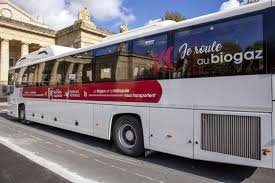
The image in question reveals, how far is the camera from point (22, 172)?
5863 millimetres

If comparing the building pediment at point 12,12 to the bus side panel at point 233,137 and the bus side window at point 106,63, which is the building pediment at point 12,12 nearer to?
the bus side window at point 106,63

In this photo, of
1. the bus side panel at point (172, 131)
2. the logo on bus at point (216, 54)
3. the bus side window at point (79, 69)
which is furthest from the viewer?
the bus side window at point (79, 69)

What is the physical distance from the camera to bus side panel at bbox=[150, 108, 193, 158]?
5844mm

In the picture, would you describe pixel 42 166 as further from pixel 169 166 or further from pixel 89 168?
pixel 169 166

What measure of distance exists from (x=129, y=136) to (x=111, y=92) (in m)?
1.28

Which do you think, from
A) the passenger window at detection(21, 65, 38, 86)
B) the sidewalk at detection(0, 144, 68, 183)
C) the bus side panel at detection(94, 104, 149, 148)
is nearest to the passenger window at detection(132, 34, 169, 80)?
the bus side panel at detection(94, 104, 149, 148)

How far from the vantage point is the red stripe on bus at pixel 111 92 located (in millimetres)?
6617

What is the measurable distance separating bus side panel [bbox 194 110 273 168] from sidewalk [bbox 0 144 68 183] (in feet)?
9.12

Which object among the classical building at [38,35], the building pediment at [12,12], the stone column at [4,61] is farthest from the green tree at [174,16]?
the building pediment at [12,12]

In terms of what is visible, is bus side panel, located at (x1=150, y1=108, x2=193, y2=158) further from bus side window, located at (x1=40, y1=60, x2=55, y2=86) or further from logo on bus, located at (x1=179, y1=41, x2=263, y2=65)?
bus side window, located at (x1=40, y1=60, x2=55, y2=86)

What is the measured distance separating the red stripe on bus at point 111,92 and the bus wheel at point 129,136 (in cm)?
55

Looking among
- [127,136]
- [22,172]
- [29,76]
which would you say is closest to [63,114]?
[127,136]

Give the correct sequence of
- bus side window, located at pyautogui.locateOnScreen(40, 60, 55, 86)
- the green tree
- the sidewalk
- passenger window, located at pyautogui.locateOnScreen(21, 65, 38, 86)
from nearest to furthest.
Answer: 1. the sidewalk
2. bus side window, located at pyautogui.locateOnScreen(40, 60, 55, 86)
3. passenger window, located at pyautogui.locateOnScreen(21, 65, 38, 86)
4. the green tree

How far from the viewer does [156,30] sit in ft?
21.6
